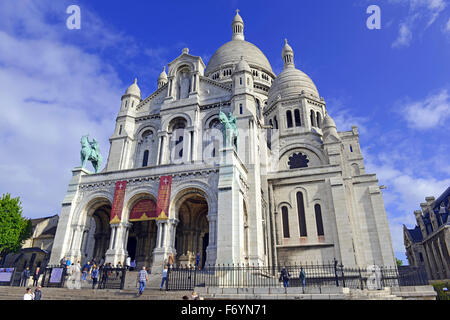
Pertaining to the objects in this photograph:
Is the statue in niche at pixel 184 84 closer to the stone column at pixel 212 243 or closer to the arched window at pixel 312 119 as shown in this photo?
the stone column at pixel 212 243

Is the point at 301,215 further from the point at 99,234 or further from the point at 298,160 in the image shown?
the point at 99,234

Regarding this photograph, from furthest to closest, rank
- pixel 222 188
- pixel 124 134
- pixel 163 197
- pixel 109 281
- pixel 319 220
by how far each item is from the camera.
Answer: pixel 124 134 → pixel 319 220 → pixel 163 197 → pixel 222 188 → pixel 109 281

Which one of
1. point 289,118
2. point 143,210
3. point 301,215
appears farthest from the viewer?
point 289,118

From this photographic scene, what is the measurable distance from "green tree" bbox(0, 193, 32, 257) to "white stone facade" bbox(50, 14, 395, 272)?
35.3 ft

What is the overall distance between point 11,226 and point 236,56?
3607 centimetres

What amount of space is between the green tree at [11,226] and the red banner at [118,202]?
16.4m

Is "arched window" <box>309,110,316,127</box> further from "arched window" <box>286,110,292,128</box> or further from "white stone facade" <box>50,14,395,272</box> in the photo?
"arched window" <box>286,110,292,128</box>

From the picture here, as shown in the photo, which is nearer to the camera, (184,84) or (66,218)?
(66,218)

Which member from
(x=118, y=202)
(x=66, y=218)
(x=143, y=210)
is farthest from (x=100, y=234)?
(x=143, y=210)

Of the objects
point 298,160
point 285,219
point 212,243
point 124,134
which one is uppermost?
point 124,134

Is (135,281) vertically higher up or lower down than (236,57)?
lower down

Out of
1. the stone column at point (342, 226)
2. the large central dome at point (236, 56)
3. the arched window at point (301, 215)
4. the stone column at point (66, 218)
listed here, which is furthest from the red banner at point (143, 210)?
the large central dome at point (236, 56)

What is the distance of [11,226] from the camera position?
30.7m

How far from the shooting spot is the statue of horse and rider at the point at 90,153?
78.9ft
